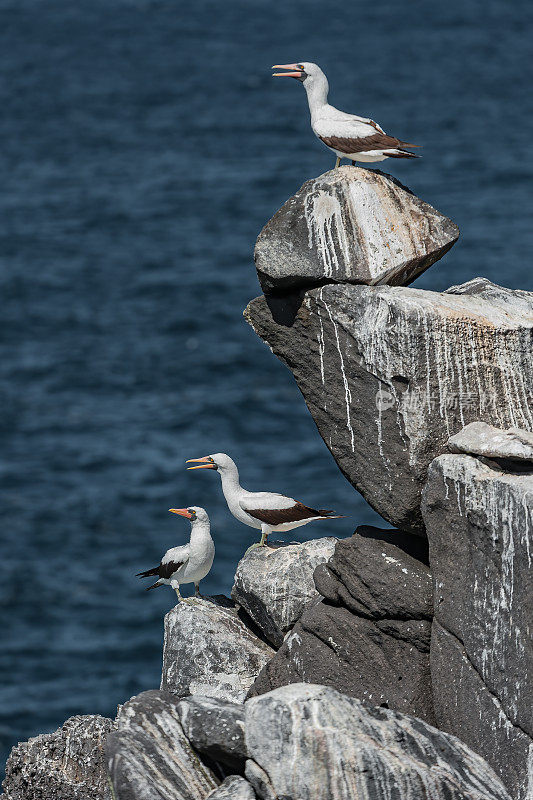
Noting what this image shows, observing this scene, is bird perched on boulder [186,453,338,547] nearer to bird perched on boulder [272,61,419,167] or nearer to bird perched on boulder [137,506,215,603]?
bird perched on boulder [137,506,215,603]

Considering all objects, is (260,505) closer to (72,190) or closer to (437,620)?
(437,620)

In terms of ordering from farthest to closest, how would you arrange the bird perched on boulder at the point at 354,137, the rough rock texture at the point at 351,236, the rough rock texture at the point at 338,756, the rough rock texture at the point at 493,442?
the bird perched on boulder at the point at 354,137 < the rough rock texture at the point at 351,236 < the rough rock texture at the point at 493,442 < the rough rock texture at the point at 338,756

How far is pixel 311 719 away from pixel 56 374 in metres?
54.5

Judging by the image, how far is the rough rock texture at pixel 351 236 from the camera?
16.4 meters

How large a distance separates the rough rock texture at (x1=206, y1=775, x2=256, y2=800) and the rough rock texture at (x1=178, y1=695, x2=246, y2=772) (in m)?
0.26

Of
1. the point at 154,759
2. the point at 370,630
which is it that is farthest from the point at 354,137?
the point at 154,759

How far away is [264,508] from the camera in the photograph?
18391 mm

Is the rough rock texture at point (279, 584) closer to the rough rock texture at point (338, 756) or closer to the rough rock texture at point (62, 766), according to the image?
the rough rock texture at point (62, 766)

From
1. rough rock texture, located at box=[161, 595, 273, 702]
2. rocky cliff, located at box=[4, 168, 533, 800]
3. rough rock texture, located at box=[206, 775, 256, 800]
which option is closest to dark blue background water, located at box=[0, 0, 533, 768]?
rough rock texture, located at box=[161, 595, 273, 702]

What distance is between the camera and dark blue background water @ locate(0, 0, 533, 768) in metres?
46.4

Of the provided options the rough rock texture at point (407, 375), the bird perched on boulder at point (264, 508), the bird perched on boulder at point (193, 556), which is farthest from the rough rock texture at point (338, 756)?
the bird perched on boulder at point (193, 556)

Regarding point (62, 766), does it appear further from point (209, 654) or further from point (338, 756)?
point (338, 756)

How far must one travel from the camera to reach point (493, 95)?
118500 mm

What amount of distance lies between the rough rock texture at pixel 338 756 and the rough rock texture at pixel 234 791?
0.09 meters
